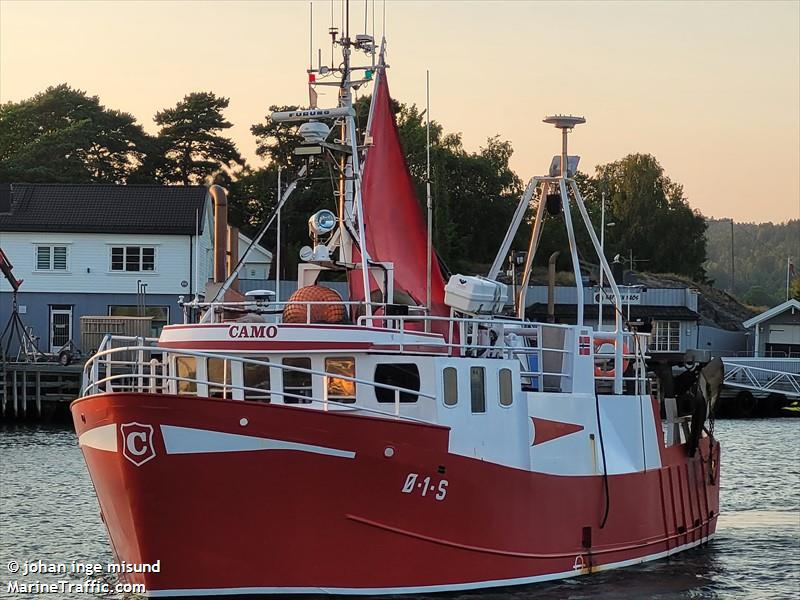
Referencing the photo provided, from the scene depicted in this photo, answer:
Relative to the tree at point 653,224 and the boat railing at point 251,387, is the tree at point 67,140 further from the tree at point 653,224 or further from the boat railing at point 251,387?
the boat railing at point 251,387

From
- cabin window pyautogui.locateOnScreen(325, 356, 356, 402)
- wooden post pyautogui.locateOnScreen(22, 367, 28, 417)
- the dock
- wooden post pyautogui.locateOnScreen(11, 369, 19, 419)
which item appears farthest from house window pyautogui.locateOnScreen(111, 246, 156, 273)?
cabin window pyautogui.locateOnScreen(325, 356, 356, 402)

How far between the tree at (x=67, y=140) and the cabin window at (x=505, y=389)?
7751 cm

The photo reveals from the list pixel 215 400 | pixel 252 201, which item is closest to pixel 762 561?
pixel 215 400

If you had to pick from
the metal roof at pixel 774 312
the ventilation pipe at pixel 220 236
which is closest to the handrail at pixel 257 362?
the ventilation pipe at pixel 220 236

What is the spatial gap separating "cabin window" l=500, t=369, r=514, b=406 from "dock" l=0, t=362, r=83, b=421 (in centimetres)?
3899

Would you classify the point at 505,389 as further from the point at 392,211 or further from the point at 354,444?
the point at 392,211

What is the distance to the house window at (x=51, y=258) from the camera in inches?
2680

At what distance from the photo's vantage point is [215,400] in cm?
1870

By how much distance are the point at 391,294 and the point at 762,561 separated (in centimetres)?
999

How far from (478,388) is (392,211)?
8.32 m

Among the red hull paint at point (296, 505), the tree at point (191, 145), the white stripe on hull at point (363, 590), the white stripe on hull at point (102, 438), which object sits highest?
the tree at point (191, 145)

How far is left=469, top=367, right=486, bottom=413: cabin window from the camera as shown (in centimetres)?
2131

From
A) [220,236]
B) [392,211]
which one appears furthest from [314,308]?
[392,211]

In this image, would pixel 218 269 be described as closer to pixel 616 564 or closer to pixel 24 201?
pixel 616 564
